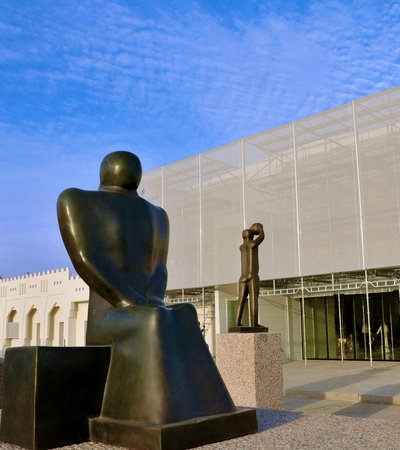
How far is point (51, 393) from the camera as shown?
10.5 feet

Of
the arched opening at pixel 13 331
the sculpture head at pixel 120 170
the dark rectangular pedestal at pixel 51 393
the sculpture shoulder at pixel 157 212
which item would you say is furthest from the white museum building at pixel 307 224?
the arched opening at pixel 13 331

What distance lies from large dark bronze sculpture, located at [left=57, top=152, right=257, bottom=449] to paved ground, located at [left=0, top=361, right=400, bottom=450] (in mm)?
151

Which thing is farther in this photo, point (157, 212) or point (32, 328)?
point (32, 328)

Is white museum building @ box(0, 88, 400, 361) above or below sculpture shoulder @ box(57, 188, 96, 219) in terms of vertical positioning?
above

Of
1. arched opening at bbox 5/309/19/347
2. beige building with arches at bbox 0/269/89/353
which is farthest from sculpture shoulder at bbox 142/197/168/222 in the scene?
arched opening at bbox 5/309/19/347

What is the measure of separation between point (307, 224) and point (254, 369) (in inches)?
359

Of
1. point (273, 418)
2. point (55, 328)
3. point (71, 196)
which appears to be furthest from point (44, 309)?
point (71, 196)

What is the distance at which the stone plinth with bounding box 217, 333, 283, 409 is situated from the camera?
304 inches

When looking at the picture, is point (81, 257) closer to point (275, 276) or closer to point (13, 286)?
point (275, 276)

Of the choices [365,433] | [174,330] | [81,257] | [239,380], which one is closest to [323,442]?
[365,433]

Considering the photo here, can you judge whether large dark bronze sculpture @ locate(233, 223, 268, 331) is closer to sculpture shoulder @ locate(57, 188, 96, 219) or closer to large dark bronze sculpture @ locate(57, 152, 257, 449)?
large dark bronze sculpture @ locate(57, 152, 257, 449)

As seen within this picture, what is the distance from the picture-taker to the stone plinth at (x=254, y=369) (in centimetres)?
771

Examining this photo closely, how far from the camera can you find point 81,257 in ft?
11.8

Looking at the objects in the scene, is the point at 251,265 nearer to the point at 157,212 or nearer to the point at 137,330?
the point at 157,212
